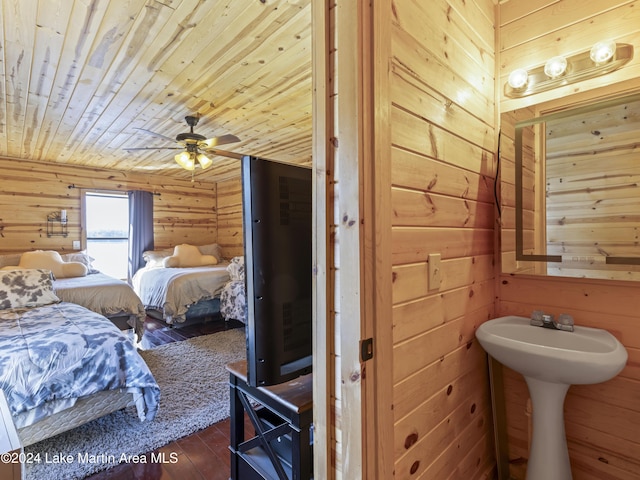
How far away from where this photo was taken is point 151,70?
221 centimetres

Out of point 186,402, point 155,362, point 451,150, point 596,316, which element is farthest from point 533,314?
point 155,362

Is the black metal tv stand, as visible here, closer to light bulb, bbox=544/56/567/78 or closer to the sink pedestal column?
the sink pedestal column

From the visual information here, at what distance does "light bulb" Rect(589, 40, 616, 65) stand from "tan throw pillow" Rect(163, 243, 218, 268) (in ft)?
17.4

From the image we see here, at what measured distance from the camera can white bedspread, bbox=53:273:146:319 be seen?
3256 mm

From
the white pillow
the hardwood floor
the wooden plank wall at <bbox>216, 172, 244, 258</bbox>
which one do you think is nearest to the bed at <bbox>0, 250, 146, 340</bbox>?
the white pillow

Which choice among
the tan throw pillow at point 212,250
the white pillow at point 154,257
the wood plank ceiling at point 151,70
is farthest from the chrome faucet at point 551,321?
the tan throw pillow at point 212,250

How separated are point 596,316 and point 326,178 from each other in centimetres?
129

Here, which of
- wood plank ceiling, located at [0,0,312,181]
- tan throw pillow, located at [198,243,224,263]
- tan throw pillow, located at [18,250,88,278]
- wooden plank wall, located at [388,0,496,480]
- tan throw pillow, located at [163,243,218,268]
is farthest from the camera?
tan throw pillow, located at [198,243,224,263]

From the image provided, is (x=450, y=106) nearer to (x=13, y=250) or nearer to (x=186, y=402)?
(x=186, y=402)

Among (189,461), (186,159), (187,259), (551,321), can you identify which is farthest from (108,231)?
(551,321)

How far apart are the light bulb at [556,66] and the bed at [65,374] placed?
2.68m

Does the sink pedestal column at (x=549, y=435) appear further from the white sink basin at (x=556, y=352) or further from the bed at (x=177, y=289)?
the bed at (x=177, y=289)

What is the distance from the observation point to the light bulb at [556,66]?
135 cm

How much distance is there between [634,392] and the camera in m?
1.23
